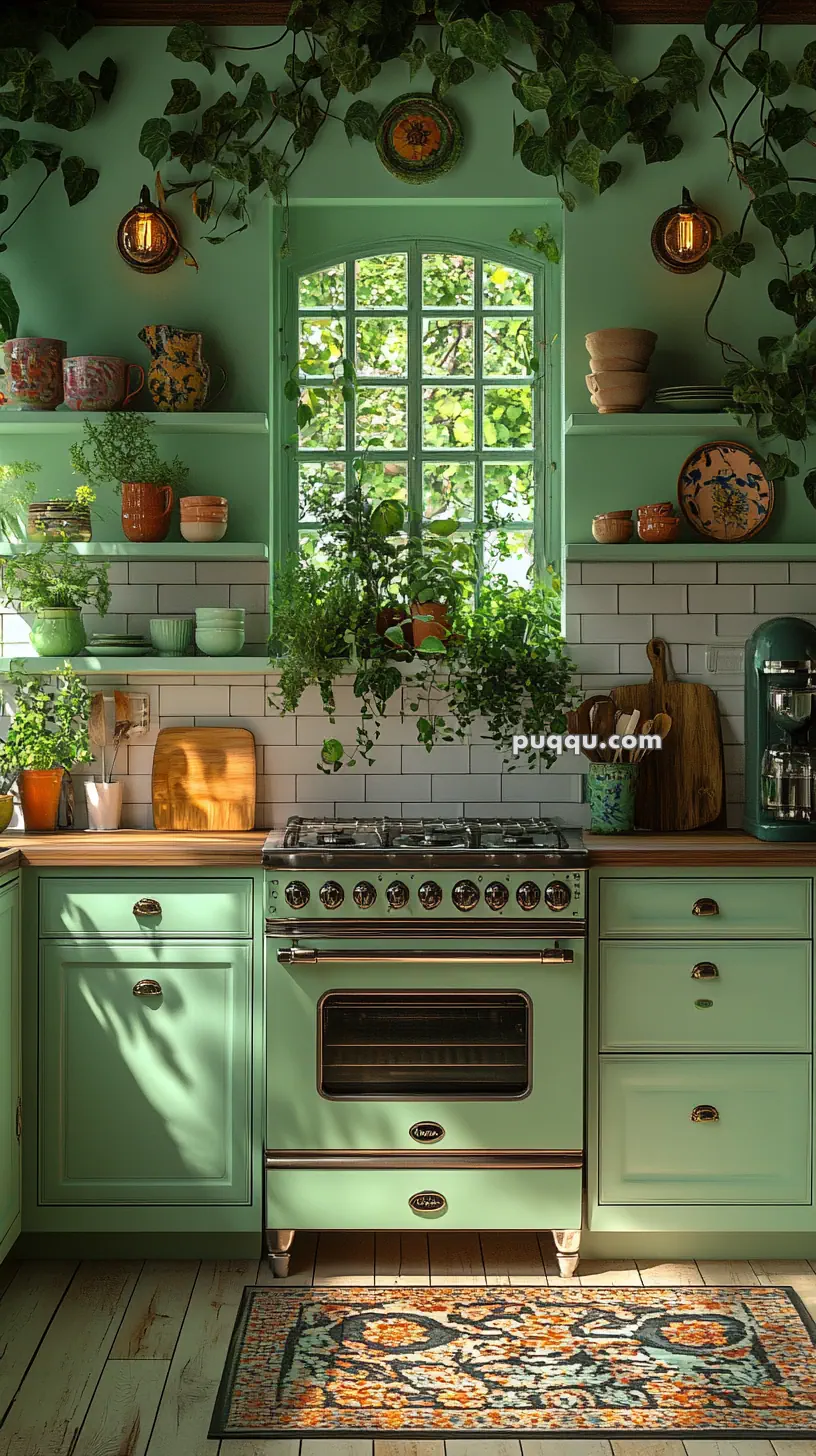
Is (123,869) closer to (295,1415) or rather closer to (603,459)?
(295,1415)

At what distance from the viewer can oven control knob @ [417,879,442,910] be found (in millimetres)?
3342

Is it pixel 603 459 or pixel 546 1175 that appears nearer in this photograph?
pixel 546 1175

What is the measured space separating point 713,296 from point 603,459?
58cm

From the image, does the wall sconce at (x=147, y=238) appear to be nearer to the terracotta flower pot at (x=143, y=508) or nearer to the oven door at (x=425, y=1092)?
the terracotta flower pot at (x=143, y=508)

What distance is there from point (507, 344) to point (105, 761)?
5.93ft

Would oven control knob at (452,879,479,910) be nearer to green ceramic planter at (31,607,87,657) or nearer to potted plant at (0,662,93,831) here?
potted plant at (0,662,93,831)

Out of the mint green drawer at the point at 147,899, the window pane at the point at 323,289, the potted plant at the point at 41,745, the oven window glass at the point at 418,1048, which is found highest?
the window pane at the point at 323,289

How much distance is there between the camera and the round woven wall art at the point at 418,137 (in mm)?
3852

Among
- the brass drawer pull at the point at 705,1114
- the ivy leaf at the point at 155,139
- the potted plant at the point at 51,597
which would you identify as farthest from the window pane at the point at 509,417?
the brass drawer pull at the point at 705,1114

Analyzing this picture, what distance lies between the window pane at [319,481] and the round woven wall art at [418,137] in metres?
0.88

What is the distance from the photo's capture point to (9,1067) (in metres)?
3.29

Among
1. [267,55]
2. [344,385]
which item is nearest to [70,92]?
[267,55]

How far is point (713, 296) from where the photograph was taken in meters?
3.94

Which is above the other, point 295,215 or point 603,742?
point 295,215
